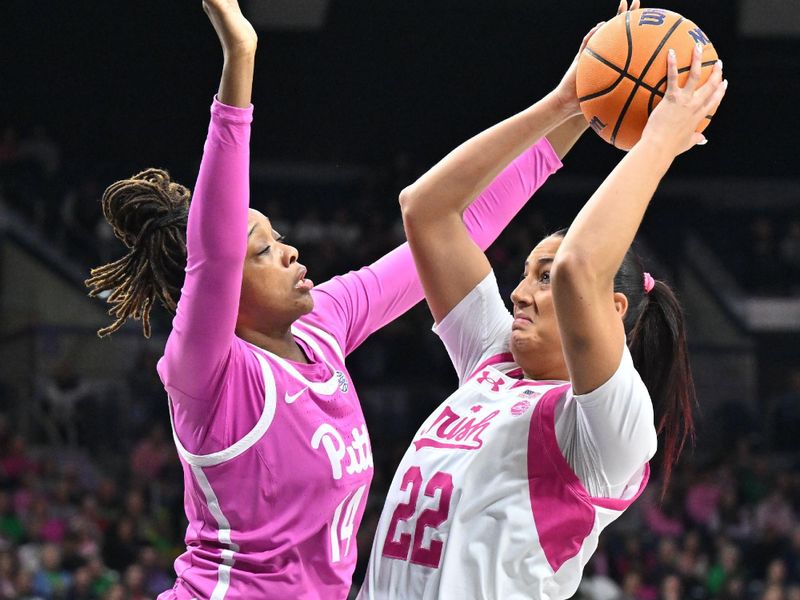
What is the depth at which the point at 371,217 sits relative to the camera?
11102 mm

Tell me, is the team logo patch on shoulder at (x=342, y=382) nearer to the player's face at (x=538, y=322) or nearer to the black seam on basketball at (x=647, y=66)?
the player's face at (x=538, y=322)

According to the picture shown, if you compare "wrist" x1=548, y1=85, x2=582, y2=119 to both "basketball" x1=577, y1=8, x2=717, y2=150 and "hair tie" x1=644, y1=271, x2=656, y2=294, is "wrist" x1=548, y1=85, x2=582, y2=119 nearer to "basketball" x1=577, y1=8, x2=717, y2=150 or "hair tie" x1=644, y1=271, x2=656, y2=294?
"basketball" x1=577, y1=8, x2=717, y2=150

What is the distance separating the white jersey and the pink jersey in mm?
127

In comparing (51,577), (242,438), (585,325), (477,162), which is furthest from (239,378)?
(51,577)

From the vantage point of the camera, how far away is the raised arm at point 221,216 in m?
2.16

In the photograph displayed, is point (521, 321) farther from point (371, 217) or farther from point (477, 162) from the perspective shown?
point (371, 217)

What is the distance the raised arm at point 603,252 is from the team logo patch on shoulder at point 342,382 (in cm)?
67

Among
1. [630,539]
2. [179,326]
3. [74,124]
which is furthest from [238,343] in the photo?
[74,124]

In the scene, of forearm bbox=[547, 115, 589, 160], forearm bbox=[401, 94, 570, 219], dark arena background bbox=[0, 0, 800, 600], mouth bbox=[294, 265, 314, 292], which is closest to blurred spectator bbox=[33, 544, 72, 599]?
dark arena background bbox=[0, 0, 800, 600]

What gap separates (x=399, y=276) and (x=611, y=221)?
1.02m

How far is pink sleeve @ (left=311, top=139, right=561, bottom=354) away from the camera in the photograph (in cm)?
277

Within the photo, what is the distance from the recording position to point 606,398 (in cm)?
201

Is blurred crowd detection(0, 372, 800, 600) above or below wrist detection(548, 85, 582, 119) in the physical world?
below

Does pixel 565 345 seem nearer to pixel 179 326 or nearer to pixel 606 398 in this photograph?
pixel 606 398
